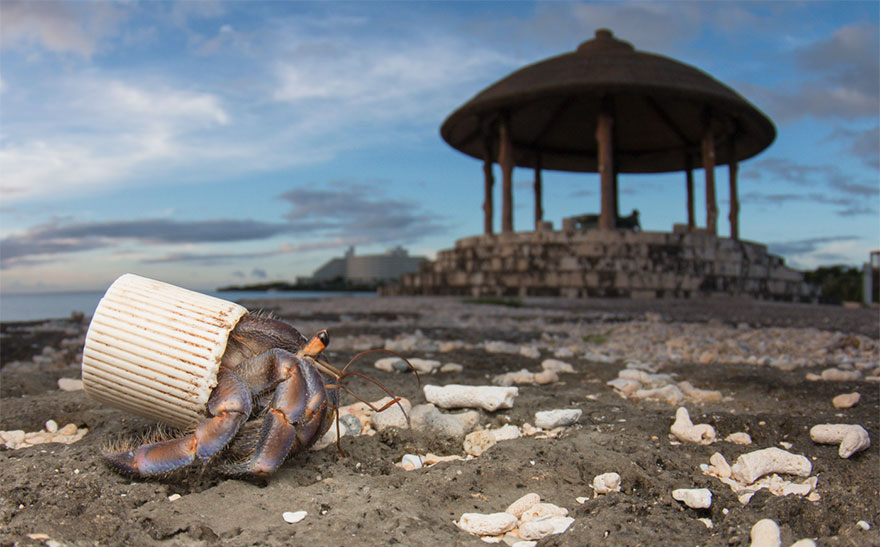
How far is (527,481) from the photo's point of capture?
7.57ft

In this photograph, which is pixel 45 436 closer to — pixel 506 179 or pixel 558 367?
pixel 558 367

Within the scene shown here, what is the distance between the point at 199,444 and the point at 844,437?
262 cm

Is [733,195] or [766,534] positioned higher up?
[733,195]

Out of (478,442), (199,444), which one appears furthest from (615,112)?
(199,444)

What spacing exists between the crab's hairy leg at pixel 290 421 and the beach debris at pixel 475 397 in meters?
0.95

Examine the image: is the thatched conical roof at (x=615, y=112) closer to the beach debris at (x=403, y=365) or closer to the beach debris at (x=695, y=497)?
the beach debris at (x=403, y=365)

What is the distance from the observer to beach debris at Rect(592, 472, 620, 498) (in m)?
2.25

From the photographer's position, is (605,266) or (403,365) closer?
(403,365)

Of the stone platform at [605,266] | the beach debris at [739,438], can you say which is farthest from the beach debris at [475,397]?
the stone platform at [605,266]

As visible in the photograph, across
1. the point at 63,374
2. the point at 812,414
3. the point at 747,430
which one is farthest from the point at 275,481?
the point at 63,374

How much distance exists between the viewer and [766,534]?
1856 millimetres

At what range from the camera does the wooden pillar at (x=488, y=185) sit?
18.8m

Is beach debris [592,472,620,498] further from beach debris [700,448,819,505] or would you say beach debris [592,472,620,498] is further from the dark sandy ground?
beach debris [700,448,819,505]

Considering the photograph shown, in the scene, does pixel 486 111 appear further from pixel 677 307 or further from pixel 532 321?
pixel 532 321
